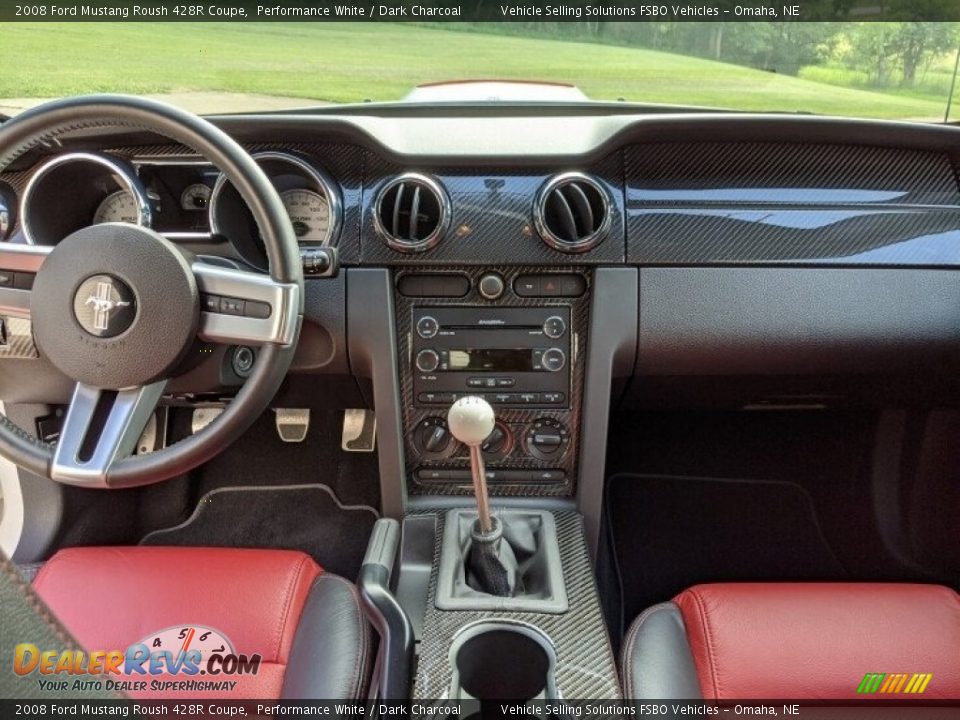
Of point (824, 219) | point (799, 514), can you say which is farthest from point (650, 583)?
point (824, 219)

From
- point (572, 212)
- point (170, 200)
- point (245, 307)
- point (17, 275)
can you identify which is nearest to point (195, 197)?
point (170, 200)

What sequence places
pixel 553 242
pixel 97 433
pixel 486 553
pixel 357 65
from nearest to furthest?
pixel 97 433, pixel 486 553, pixel 553 242, pixel 357 65

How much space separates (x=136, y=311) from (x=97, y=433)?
0.24m

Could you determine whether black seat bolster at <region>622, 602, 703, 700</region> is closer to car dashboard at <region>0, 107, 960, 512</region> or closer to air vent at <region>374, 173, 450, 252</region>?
car dashboard at <region>0, 107, 960, 512</region>

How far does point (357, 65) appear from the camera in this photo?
1.85 metres

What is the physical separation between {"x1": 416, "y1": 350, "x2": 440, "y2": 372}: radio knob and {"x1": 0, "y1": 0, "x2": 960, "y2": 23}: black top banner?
2.36ft

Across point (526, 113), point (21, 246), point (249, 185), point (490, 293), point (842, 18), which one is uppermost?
point (842, 18)

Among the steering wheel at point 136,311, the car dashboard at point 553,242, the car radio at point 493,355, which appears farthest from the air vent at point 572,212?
the steering wheel at point 136,311

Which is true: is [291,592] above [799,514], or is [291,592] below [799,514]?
above

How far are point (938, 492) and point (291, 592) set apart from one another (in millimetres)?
1788

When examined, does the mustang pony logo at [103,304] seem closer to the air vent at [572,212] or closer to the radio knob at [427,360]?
the radio knob at [427,360]

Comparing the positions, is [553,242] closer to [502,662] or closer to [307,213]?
[307,213]

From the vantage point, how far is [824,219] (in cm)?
167

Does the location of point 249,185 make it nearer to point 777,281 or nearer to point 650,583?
point 777,281
